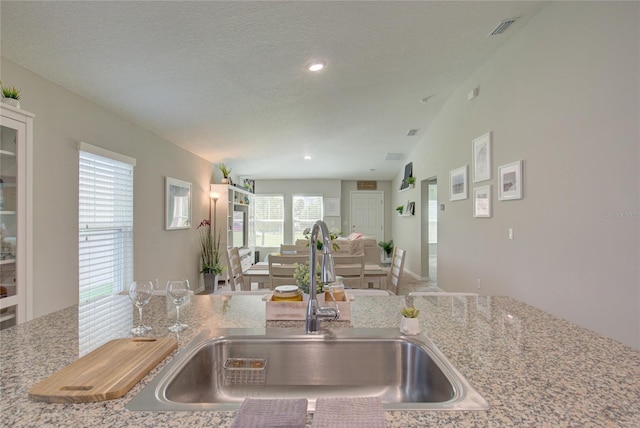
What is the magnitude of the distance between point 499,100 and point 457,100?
1.12 metres

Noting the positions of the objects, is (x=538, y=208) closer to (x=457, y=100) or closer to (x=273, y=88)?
(x=457, y=100)

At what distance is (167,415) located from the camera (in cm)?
65

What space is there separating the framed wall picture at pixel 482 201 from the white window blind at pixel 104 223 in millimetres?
3905

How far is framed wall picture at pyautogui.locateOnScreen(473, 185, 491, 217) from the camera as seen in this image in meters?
3.76

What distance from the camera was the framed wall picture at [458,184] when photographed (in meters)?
4.36

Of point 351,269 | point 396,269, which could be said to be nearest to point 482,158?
point 396,269

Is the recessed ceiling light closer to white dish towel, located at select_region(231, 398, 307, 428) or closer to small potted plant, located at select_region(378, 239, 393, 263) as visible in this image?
white dish towel, located at select_region(231, 398, 307, 428)

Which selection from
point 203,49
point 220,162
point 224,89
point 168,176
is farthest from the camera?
point 220,162

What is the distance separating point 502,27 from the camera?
3072mm

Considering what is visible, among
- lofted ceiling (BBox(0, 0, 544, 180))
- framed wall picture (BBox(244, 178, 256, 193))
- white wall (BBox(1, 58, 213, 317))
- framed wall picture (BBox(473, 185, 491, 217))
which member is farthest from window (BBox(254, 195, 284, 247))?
framed wall picture (BBox(473, 185, 491, 217))

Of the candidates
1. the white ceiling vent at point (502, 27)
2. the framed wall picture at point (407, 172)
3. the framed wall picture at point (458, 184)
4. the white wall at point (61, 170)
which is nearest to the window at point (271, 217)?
the framed wall picture at point (407, 172)

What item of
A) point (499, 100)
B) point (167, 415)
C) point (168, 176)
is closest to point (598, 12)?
point (499, 100)

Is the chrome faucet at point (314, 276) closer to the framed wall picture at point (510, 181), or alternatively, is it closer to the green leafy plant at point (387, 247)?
the framed wall picture at point (510, 181)

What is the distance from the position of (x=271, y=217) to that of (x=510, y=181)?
672 cm
